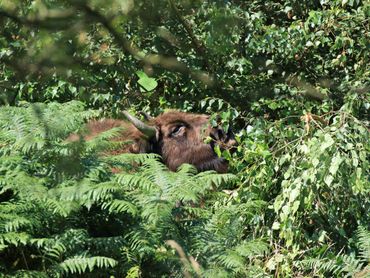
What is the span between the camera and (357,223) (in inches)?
268

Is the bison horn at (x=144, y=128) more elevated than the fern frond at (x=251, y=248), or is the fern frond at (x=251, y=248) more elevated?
the bison horn at (x=144, y=128)

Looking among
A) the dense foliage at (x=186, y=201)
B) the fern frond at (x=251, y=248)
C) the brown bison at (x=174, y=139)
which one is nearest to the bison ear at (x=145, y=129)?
the brown bison at (x=174, y=139)

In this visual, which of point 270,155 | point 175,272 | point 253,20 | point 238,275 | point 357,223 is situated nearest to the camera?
point 175,272

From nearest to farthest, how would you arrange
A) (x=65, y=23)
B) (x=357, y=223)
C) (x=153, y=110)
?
(x=65, y=23) → (x=357, y=223) → (x=153, y=110)

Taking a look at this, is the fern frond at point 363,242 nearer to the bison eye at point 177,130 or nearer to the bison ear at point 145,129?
the bison ear at point 145,129

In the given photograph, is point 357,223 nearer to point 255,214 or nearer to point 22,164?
point 255,214

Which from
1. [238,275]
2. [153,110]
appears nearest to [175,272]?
[238,275]

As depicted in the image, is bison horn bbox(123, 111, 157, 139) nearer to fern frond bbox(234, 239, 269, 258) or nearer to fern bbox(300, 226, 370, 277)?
fern frond bbox(234, 239, 269, 258)

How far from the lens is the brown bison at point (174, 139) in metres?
10.4

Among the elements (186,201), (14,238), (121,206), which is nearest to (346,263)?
(186,201)

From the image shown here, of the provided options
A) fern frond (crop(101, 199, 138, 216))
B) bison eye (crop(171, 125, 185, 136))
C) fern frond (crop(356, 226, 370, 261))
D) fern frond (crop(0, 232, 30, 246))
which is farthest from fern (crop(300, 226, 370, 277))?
bison eye (crop(171, 125, 185, 136))

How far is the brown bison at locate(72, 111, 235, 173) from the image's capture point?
10375 mm

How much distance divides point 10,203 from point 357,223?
9.84ft

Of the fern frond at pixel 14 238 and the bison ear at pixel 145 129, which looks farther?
the bison ear at pixel 145 129
